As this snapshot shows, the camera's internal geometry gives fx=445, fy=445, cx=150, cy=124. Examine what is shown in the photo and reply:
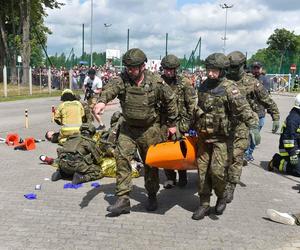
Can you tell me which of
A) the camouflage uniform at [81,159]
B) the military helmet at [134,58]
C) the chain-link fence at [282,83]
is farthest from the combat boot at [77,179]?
the chain-link fence at [282,83]

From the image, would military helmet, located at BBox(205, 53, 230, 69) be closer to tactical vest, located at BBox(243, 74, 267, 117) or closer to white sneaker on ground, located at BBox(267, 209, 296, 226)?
tactical vest, located at BBox(243, 74, 267, 117)

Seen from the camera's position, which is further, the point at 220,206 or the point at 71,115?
the point at 71,115

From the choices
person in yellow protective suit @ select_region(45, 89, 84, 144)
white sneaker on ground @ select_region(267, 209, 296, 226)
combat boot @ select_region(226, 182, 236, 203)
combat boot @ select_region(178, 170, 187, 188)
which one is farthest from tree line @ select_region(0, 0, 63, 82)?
white sneaker on ground @ select_region(267, 209, 296, 226)

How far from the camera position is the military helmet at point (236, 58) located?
646 cm

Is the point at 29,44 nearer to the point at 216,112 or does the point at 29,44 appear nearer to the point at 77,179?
the point at 77,179

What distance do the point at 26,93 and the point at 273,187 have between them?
Answer: 23614mm

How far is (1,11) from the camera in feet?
132

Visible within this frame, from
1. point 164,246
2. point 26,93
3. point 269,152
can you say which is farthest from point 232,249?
point 26,93

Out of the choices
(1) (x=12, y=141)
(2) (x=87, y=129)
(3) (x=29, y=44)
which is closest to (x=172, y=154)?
(2) (x=87, y=129)

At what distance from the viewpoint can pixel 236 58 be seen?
6492 millimetres

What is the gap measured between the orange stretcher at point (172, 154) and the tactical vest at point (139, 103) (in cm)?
36

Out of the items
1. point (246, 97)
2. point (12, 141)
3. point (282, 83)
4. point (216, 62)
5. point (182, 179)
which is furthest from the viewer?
point (282, 83)

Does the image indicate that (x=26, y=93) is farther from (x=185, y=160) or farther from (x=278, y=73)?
(x=278, y=73)

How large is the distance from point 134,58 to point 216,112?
3.72ft
